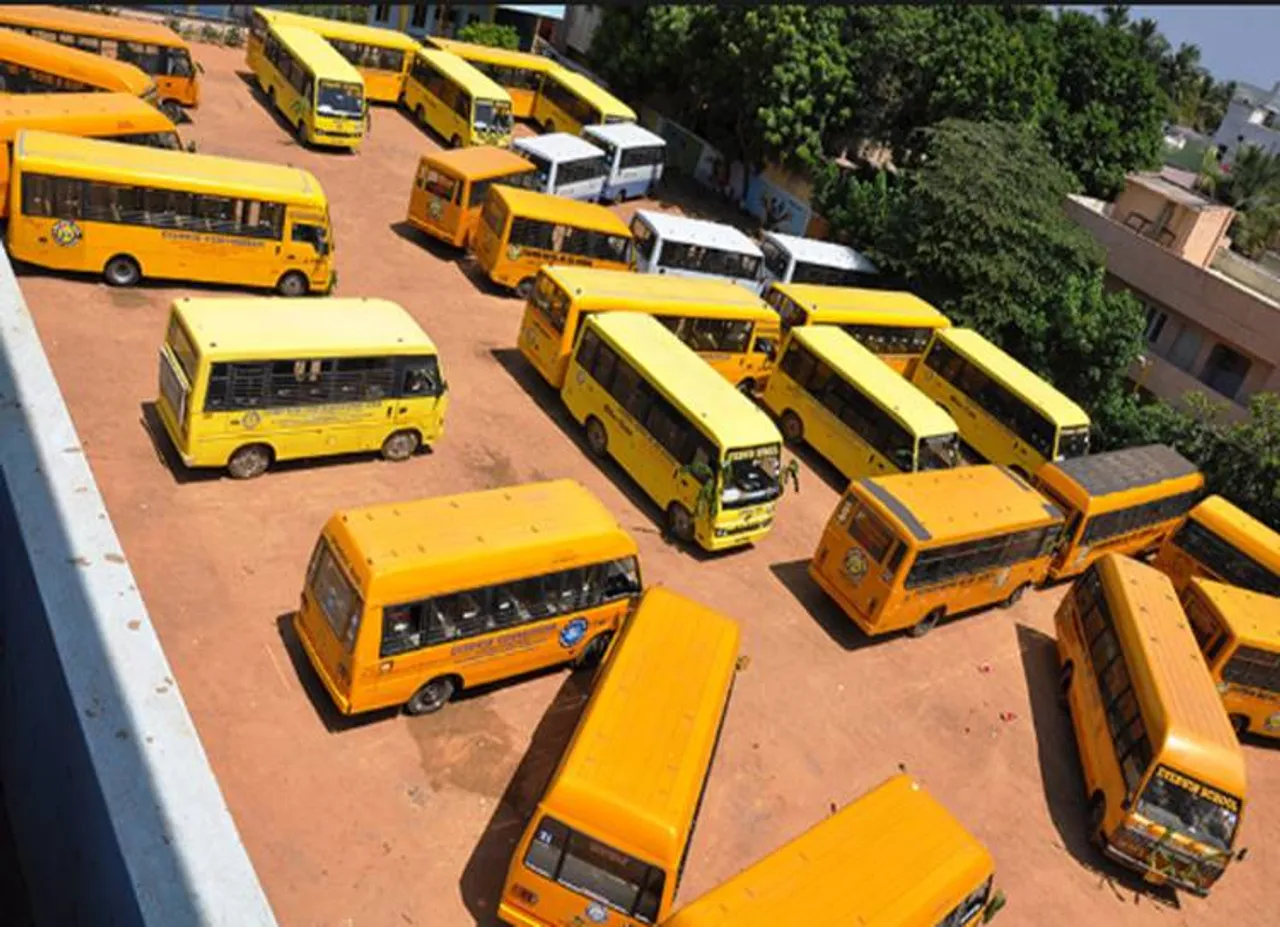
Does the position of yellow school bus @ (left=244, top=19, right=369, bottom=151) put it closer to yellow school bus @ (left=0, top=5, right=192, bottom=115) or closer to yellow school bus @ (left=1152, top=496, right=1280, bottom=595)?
yellow school bus @ (left=0, top=5, right=192, bottom=115)

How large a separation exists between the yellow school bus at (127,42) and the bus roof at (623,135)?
1210cm

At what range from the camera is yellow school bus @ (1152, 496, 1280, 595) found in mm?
21531

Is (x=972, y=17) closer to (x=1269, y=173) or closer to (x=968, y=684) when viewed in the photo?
(x=1269, y=173)

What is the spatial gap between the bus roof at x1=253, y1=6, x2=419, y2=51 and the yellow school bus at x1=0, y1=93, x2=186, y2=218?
11444 mm

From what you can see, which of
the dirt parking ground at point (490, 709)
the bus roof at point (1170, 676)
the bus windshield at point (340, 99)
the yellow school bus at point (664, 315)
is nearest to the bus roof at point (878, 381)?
the yellow school bus at point (664, 315)

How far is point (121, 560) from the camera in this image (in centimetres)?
872

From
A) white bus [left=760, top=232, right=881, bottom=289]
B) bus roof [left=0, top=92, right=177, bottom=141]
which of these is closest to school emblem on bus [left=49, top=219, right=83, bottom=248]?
bus roof [left=0, top=92, right=177, bottom=141]

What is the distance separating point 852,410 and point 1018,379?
5371 millimetres

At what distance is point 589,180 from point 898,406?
14.6 m

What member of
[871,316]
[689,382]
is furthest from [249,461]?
[871,316]

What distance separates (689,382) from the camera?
748 inches

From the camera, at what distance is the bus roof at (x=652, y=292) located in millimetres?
21312

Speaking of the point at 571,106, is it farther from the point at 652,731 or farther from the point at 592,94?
the point at 652,731

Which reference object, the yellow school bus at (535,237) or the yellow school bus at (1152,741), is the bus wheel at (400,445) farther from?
the yellow school bus at (1152,741)
